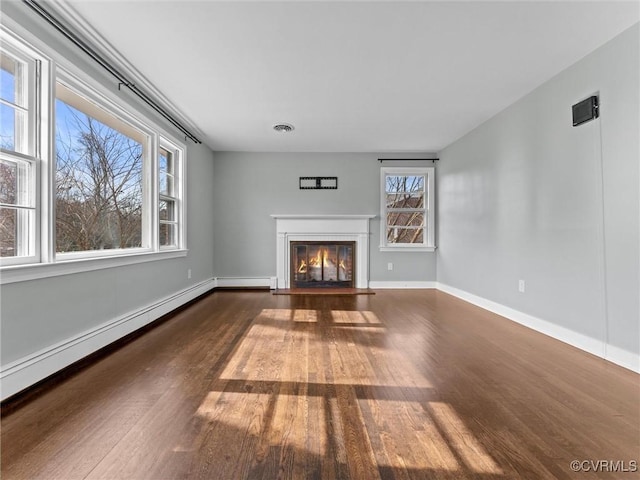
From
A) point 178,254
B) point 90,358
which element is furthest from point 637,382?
point 178,254

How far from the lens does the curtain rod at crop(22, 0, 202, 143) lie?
1.86 m

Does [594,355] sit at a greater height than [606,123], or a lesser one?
lesser

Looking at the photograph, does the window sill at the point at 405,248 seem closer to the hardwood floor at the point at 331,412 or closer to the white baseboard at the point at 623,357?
the hardwood floor at the point at 331,412

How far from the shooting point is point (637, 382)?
195 cm

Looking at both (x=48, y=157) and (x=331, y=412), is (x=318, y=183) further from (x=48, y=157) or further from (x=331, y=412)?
(x=331, y=412)

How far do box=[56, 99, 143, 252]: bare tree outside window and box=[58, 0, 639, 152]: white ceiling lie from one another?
67 cm

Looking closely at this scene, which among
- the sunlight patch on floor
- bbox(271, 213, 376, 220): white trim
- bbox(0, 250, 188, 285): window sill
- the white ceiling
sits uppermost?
the white ceiling

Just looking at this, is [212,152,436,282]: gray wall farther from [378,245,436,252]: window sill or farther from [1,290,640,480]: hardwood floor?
[1,290,640,480]: hardwood floor

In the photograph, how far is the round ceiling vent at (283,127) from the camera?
4.02 metres

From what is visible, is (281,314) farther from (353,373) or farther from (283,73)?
(283,73)

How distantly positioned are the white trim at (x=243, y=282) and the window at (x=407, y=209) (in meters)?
2.20

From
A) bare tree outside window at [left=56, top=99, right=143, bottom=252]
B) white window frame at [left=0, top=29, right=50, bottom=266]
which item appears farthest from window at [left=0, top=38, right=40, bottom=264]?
bare tree outside window at [left=56, top=99, right=143, bottom=252]

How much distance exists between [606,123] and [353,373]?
8.81 feet

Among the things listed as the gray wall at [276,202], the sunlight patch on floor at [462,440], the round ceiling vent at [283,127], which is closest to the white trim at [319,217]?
the gray wall at [276,202]
